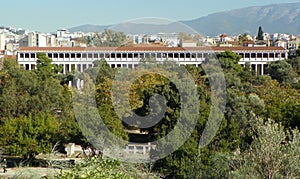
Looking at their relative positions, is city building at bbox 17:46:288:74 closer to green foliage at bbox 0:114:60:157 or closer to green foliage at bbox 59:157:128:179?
green foliage at bbox 0:114:60:157

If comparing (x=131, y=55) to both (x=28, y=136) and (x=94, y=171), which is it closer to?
(x=28, y=136)

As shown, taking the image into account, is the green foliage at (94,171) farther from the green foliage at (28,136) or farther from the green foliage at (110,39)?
the green foliage at (110,39)

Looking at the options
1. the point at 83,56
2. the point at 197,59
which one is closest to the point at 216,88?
the point at 197,59

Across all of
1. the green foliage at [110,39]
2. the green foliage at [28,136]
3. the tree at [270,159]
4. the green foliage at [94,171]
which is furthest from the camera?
the green foliage at [110,39]

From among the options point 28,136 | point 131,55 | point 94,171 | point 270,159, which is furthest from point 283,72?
point 94,171

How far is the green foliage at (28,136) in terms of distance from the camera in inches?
480

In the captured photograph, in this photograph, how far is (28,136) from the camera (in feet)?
40.8

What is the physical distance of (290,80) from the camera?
78.0 feet

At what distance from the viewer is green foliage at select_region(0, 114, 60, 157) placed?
1220 centimetres

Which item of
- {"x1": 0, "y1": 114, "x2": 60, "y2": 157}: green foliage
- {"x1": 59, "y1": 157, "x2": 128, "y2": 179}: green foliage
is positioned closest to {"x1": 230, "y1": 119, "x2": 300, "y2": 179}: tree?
{"x1": 59, "y1": 157, "x2": 128, "y2": 179}: green foliage

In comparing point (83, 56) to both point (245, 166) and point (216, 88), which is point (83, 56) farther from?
point (245, 166)

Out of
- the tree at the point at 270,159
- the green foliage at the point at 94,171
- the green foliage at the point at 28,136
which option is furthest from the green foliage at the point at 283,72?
the green foliage at the point at 94,171

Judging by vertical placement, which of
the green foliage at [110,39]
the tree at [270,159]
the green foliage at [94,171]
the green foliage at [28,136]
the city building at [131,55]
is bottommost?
the green foliage at [28,136]

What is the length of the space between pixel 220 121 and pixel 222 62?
12.2 m
